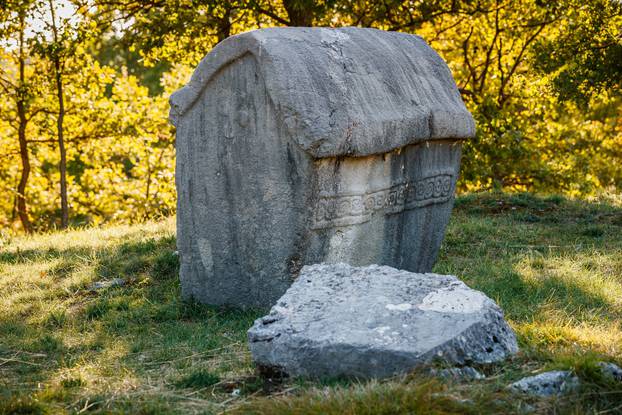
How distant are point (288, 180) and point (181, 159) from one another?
1000 mm

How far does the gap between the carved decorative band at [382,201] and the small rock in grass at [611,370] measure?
2341 mm

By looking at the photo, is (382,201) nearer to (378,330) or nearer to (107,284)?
(378,330)

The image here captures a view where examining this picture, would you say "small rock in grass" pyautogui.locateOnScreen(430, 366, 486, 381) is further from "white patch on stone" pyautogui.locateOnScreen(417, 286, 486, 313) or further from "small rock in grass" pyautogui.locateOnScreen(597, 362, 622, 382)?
"small rock in grass" pyautogui.locateOnScreen(597, 362, 622, 382)

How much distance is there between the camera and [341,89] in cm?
550

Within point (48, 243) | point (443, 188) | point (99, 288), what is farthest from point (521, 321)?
point (48, 243)

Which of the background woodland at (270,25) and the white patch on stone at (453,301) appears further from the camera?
the background woodland at (270,25)

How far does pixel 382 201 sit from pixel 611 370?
264 cm

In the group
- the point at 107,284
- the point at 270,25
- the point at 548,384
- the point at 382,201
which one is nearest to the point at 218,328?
the point at 382,201

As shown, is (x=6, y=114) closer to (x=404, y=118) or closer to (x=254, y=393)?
(x=404, y=118)

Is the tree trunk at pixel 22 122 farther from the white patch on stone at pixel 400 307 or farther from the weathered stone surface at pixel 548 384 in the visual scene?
the weathered stone surface at pixel 548 384

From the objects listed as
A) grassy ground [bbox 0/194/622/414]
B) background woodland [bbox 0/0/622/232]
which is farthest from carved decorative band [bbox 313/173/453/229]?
background woodland [bbox 0/0/622/232]

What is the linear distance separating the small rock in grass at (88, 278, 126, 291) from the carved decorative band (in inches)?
86.9

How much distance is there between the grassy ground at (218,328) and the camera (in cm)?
341

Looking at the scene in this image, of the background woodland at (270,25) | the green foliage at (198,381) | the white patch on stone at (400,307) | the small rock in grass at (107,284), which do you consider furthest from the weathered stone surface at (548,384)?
the background woodland at (270,25)
